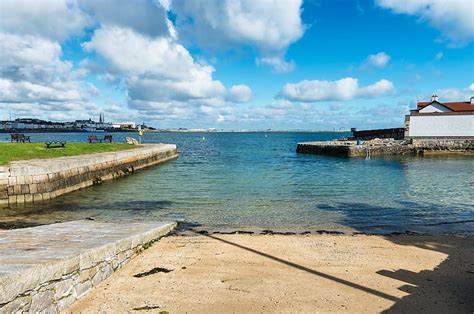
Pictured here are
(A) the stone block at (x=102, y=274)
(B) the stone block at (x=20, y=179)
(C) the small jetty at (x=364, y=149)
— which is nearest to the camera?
(A) the stone block at (x=102, y=274)

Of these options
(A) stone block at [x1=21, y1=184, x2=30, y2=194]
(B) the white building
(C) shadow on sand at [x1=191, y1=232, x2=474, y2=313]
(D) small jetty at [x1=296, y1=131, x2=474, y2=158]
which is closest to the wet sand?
(C) shadow on sand at [x1=191, y1=232, x2=474, y2=313]

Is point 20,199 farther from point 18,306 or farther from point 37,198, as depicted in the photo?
point 18,306

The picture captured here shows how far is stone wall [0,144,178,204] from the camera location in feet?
51.8

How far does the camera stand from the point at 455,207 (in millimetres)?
14992

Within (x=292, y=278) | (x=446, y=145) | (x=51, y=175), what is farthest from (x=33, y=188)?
(x=446, y=145)

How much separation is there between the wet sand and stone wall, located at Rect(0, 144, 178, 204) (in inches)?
397

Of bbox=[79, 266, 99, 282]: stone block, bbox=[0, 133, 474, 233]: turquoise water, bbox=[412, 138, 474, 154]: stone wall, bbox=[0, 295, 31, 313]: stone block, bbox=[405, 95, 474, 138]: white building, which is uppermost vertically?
bbox=[405, 95, 474, 138]: white building

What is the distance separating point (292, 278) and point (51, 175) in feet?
48.8

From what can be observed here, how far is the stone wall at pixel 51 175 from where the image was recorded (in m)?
15.8

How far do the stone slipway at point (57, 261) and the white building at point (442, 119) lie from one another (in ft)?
173

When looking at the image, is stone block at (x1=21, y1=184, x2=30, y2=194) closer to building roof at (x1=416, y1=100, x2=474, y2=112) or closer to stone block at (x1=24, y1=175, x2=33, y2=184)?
stone block at (x1=24, y1=175, x2=33, y2=184)

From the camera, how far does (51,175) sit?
57.8ft

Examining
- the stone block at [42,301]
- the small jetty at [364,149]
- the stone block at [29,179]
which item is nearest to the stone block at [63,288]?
the stone block at [42,301]

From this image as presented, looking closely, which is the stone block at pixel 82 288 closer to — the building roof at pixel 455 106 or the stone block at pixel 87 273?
the stone block at pixel 87 273
